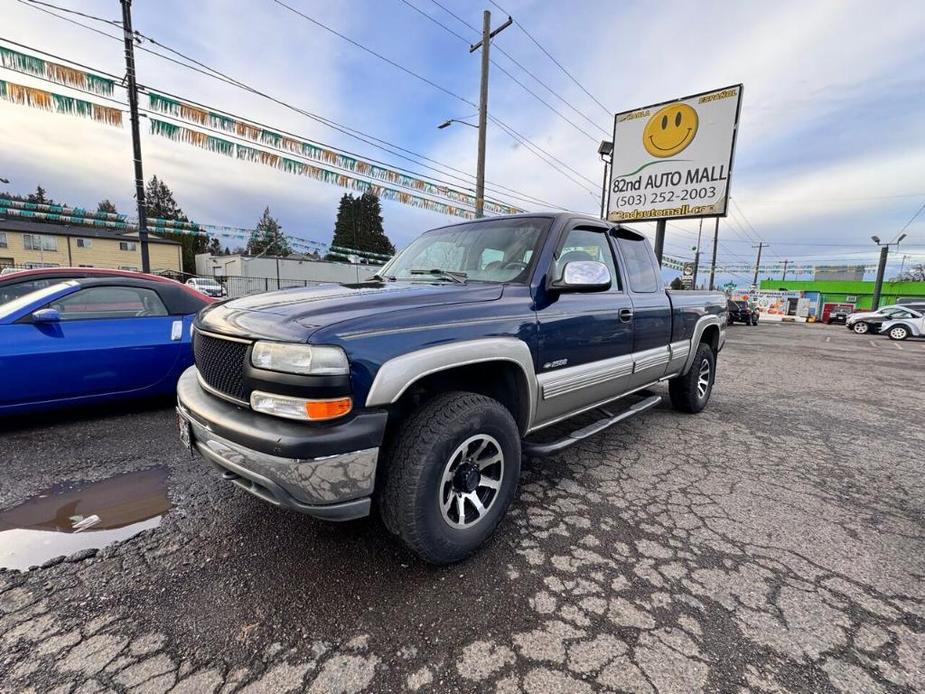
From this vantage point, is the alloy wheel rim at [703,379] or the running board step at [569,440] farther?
the alloy wheel rim at [703,379]

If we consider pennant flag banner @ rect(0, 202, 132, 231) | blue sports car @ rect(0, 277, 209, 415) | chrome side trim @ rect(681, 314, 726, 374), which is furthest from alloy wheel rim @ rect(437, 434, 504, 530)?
pennant flag banner @ rect(0, 202, 132, 231)

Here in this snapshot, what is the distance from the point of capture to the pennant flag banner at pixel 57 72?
23.5ft

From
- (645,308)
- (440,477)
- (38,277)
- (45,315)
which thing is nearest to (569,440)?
(440,477)

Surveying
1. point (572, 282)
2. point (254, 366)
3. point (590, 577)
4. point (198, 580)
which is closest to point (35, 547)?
point (198, 580)

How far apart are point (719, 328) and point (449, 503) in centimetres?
462

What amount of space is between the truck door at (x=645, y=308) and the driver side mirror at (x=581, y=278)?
0.98m

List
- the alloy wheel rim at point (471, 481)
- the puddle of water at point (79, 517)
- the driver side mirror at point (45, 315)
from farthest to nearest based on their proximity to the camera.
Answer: the driver side mirror at point (45, 315) < the puddle of water at point (79, 517) < the alloy wheel rim at point (471, 481)

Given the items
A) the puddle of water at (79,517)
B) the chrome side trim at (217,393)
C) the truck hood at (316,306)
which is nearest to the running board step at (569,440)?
the truck hood at (316,306)

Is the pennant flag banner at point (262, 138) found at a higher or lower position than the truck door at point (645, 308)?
higher

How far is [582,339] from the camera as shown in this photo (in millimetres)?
2918

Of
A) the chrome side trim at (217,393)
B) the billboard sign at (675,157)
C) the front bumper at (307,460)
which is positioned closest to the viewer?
Answer: the front bumper at (307,460)

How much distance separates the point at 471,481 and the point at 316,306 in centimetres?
118

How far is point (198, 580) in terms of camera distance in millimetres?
2053

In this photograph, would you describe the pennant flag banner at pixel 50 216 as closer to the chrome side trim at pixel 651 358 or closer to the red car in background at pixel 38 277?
the red car in background at pixel 38 277
